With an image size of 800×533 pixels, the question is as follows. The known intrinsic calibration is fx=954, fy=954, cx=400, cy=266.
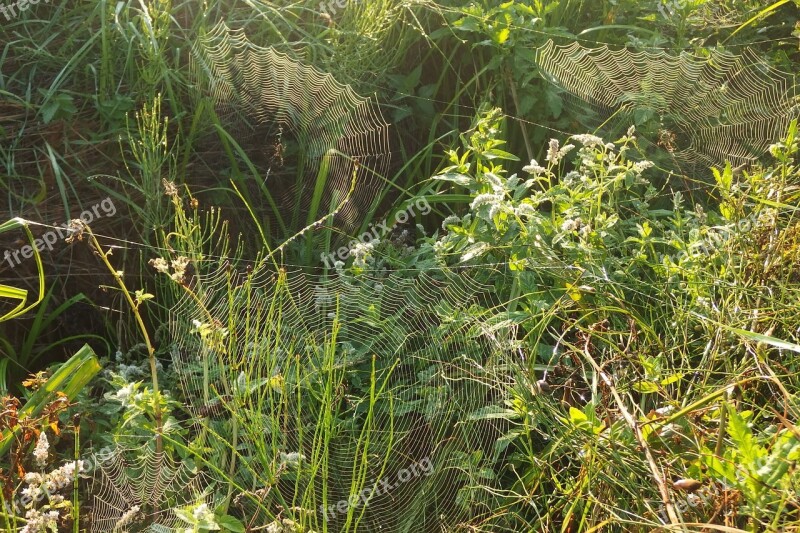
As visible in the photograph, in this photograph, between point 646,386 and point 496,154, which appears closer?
point 646,386

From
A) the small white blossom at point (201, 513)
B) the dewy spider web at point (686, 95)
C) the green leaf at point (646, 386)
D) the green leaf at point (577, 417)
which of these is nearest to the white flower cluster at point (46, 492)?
the small white blossom at point (201, 513)

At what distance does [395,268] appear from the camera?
2836mm

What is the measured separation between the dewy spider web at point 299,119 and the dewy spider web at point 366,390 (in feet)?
2.60

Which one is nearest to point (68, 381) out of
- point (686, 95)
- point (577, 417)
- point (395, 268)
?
point (395, 268)

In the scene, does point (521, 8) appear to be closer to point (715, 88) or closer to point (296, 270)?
point (715, 88)

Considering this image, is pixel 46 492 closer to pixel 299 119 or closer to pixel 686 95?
pixel 299 119

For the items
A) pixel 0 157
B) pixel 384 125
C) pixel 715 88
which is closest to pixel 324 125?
pixel 384 125

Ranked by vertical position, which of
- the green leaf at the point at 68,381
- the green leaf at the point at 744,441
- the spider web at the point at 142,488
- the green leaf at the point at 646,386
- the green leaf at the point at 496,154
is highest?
the green leaf at the point at 744,441

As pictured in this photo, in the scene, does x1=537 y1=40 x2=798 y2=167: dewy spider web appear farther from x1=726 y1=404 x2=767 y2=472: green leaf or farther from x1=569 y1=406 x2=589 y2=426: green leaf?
x1=726 y1=404 x2=767 y2=472: green leaf

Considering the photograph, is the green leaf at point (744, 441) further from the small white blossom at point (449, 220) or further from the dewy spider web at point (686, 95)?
the dewy spider web at point (686, 95)

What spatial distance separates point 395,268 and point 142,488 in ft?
3.31

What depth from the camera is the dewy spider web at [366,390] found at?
215cm

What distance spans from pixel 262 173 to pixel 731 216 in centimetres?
171

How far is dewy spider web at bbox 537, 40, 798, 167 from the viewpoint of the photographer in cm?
334
